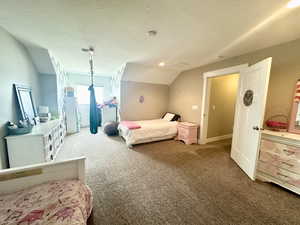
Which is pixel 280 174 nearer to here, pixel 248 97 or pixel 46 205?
pixel 248 97

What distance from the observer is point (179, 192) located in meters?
1.89

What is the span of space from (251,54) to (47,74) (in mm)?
5179

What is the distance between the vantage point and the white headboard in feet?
3.66

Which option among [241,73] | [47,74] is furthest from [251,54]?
[47,74]

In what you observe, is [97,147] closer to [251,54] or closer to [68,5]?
[68,5]

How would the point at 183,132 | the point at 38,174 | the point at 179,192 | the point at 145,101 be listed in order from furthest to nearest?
the point at 145,101 < the point at 183,132 < the point at 179,192 < the point at 38,174

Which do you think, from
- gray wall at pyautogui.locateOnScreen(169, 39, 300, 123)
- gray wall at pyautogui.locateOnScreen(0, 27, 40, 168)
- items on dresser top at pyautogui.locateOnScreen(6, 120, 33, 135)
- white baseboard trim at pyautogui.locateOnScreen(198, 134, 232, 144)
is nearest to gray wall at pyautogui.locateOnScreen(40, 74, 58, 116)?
gray wall at pyautogui.locateOnScreen(0, 27, 40, 168)

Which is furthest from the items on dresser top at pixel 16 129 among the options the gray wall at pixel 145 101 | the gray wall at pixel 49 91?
the gray wall at pixel 145 101

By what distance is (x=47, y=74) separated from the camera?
3.71 m

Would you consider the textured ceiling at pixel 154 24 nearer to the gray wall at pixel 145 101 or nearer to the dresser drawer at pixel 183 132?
the gray wall at pixel 145 101

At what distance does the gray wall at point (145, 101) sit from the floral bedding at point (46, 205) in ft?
11.4

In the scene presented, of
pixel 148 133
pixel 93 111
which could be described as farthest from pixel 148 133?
pixel 93 111

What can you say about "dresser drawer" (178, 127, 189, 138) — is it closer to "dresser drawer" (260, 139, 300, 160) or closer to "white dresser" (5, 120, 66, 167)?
"dresser drawer" (260, 139, 300, 160)

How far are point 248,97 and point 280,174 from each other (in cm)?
135
